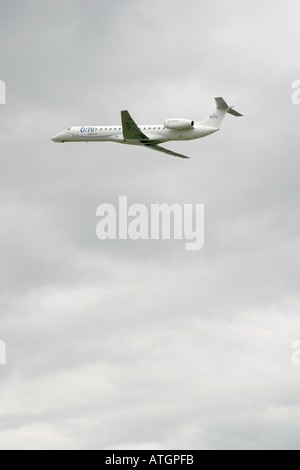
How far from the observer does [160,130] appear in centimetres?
17075

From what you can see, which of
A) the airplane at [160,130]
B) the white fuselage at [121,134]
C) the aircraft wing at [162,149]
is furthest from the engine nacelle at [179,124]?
the aircraft wing at [162,149]

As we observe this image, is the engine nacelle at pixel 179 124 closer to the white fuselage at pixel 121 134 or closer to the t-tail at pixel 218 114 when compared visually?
the white fuselage at pixel 121 134

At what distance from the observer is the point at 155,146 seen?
173875 millimetres

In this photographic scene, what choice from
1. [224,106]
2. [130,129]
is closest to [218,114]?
[224,106]

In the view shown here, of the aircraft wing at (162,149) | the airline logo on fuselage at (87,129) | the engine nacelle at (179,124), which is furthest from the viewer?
the airline logo on fuselage at (87,129)

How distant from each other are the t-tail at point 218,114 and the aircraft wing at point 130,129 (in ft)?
35.4

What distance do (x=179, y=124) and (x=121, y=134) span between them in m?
11.9

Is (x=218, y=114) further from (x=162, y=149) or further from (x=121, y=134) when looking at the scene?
(x=121, y=134)

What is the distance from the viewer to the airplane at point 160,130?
551 feet

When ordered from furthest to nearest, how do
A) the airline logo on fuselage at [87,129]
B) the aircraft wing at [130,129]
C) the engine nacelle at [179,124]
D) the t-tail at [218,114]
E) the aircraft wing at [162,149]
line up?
the airline logo on fuselage at [87,129]
the aircraft wing at [162,149]
the t-tail at [218,114]
the engine nacelle at [179,124]
the aircraft wing at [130,129]
